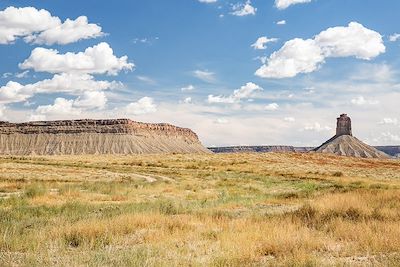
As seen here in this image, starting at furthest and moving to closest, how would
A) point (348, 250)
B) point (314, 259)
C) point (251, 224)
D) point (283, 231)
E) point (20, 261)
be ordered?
point (251, 224)
point (283, 231)
point (348, 250)
point (314, 259)
point (20, 261)

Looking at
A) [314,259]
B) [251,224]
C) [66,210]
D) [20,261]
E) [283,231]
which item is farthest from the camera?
[66,210]

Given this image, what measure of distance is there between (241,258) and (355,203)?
9547 mm

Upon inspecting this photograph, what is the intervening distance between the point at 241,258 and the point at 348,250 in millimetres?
2663

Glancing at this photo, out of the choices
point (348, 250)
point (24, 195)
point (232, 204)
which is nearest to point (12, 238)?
point (348, 250)

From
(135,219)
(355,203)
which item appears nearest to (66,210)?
(135,219)

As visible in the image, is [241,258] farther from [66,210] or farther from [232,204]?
[232,204]

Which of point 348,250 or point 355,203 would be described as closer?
point 348,250

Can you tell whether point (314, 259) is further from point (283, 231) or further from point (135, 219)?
point (135, 219)

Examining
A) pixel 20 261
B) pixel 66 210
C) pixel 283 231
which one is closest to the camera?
pixel 20 261

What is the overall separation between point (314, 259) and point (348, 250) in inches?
77.7

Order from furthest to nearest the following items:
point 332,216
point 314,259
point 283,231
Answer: point 332,216 < point 283,231 < point 314,259

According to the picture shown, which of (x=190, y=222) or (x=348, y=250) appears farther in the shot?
(x=190, y=222)

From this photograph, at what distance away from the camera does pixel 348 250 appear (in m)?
10.3

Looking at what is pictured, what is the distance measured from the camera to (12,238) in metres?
10.3
